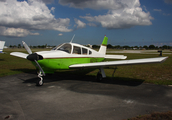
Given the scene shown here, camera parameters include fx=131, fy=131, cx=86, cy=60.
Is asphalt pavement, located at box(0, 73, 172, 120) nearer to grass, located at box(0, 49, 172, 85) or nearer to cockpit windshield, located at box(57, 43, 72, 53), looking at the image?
grass, located at box(0, 49, 172, 85)

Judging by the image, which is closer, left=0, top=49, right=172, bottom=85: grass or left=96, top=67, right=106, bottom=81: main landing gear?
left=96, top=67, right=106, bottom=81: main landing gear

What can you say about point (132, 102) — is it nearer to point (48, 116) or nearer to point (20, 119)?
point (48, 116)

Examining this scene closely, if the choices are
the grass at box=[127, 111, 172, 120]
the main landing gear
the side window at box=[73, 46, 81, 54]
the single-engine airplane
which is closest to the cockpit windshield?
the single-engine airplane

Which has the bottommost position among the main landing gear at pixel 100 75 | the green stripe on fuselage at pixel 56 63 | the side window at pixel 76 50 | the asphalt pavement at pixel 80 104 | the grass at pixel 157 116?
the asphalt pavement at pixel 80 104

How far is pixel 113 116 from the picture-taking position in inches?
139

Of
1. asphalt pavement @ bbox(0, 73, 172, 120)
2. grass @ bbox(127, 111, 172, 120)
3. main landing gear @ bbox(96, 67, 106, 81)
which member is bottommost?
asphalt pavement @ bbox(0, 73, 172, 120)

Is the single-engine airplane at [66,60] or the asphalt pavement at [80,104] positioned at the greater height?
the single-engine airplane at [66,60]

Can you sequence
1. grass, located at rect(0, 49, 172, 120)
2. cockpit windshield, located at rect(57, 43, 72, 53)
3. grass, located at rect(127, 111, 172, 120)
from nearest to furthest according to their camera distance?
grass, located at rect(127, 111, 172, 120) → grass, located at rect(0, 49, 172, 120) → cockpit windshield, located at rect(57, 43, 72, 53)

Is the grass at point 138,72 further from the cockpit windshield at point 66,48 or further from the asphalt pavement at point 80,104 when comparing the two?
the cockpit windshield at point 66,48

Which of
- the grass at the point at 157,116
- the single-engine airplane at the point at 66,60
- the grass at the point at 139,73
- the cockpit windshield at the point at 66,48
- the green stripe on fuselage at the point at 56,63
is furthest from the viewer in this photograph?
the cockpit windshield at the point at 66,48

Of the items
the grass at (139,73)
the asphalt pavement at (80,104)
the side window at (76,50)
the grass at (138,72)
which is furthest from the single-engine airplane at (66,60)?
the grass at (138,72)

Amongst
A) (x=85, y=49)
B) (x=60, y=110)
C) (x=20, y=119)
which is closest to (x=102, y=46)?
(x=85, y=49)

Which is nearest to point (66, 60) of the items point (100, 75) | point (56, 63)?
point (56, 63)

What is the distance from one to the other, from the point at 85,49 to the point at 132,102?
499 cm
